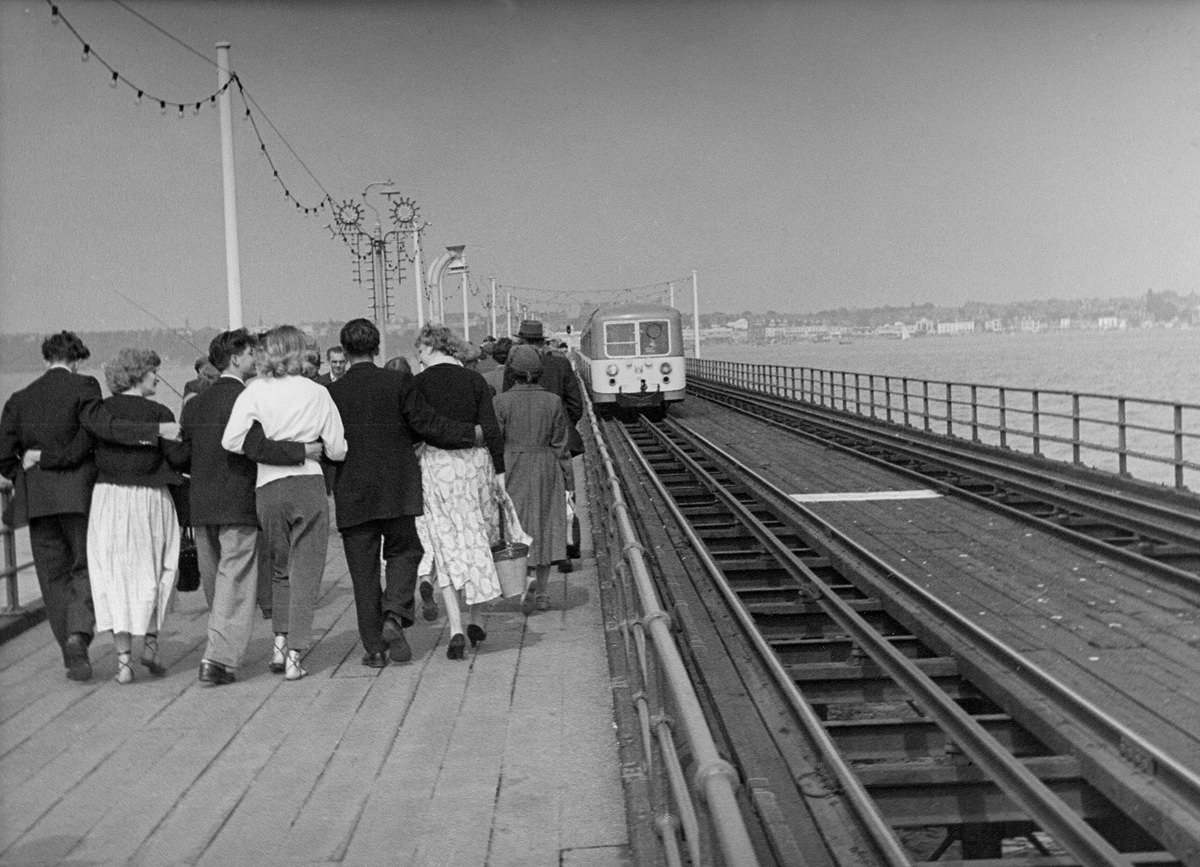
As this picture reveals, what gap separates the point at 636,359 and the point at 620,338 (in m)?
0.66

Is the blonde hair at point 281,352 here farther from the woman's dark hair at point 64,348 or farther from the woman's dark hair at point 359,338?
the woman's dark hair at point 64,348

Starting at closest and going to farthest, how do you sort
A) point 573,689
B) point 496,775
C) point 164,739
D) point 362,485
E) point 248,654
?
point 496,775 → point 164,739 → point 573,689 → point 362,485 → point 248,654

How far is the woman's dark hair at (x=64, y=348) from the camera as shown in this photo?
7773mm

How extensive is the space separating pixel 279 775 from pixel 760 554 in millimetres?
8221

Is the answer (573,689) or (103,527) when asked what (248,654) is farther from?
(573,689)

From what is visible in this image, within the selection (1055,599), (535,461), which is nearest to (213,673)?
(535,461)

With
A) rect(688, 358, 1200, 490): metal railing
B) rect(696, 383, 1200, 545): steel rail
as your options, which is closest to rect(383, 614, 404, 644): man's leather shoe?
rect(696, 383, 1200, 545): steel rail

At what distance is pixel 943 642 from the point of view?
348 inches

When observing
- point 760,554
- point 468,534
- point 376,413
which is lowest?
point 760,554

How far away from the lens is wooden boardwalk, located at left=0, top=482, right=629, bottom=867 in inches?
194

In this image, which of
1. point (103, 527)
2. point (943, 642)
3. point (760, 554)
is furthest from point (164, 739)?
point (760, 554)

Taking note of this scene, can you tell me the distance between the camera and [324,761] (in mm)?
5973

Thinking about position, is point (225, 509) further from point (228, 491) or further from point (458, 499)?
point (458, 499)

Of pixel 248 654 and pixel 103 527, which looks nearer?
pixel 103 527
